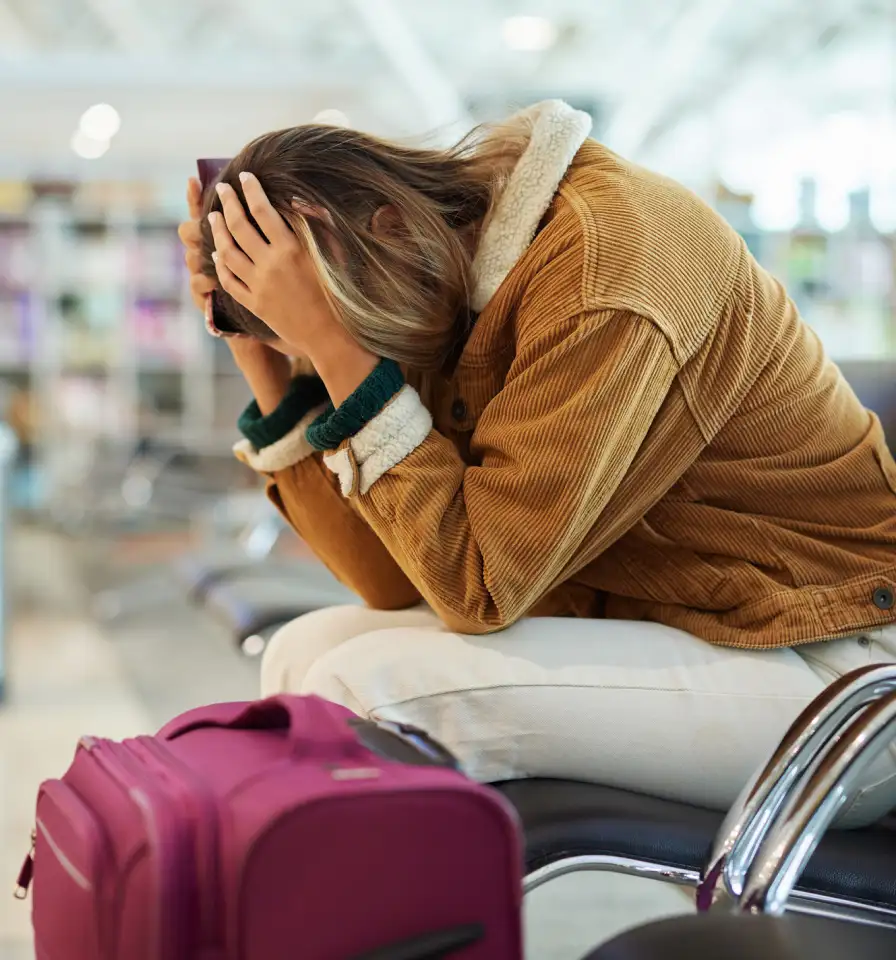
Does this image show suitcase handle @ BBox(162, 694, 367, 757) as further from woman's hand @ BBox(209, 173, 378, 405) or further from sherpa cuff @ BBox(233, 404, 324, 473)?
sherpa cuff @ BBox(233, 404, 324, 473)

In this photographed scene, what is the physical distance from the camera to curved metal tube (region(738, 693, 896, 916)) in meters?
0.88

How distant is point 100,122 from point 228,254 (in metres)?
7.75

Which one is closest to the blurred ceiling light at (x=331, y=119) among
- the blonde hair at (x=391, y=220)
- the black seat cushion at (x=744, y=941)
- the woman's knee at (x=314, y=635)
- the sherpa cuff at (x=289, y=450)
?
Result: the blonde hair at (x=391, y=220)

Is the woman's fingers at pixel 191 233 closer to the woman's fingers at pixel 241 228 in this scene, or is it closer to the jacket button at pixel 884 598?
the woman's fingers at pixel 241 228

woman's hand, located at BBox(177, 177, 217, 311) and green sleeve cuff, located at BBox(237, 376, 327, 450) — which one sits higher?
woman's hand, located at BBox(177, 177, 217, 311)

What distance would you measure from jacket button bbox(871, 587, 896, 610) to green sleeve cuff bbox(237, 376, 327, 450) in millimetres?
661

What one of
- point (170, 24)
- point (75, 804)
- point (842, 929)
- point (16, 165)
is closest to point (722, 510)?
point (842, 929)

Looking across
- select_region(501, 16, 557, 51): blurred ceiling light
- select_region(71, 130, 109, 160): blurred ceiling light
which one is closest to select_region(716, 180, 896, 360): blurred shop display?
select_region(501, 16, 557, 51): blurred ceiling light

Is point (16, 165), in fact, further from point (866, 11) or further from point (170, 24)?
point (866, 11)

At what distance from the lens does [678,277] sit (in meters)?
1.12

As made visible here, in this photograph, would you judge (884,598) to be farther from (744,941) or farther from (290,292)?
(290,292)

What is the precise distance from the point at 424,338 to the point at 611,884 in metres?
1.15

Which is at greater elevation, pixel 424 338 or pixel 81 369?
pixel 424 338

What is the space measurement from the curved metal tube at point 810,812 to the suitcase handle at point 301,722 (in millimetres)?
313
